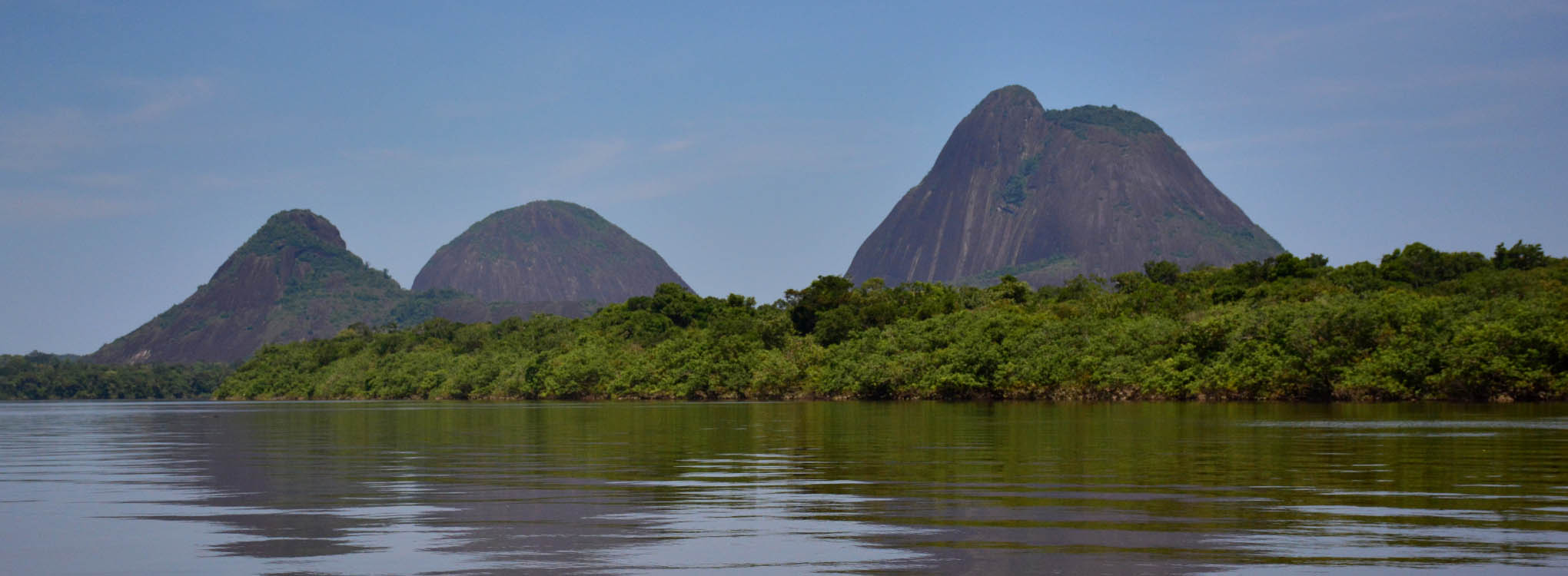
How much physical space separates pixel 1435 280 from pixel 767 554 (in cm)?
7207

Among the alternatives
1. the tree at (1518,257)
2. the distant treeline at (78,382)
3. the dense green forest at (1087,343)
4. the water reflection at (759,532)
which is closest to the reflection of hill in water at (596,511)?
the water reflection at (759,532)

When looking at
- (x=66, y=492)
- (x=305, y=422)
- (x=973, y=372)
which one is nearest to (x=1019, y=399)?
(x=973, y=372)

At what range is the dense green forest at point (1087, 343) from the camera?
50312mm

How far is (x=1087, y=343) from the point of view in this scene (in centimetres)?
6450

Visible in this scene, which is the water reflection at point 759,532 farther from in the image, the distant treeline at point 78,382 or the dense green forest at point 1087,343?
the distant treeline at point 78,382

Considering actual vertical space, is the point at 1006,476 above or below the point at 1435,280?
below

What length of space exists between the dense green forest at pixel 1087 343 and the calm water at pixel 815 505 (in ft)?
89.3

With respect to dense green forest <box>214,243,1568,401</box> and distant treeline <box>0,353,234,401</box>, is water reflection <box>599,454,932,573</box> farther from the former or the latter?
distant treeline <box>0,353,234,401</box>

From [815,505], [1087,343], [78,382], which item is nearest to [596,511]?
[815,505]

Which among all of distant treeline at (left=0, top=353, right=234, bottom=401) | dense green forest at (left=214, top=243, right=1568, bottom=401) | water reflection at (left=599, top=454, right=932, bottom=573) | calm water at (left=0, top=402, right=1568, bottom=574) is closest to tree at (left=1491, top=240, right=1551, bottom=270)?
dense green forest at (left=214, top=243, right=1568, bottom=401)

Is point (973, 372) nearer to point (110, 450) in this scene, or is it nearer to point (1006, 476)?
point (110, 450)

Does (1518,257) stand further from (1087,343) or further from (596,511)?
(596,511)

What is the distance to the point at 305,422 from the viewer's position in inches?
1635

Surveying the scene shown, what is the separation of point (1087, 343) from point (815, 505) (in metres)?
54.8
